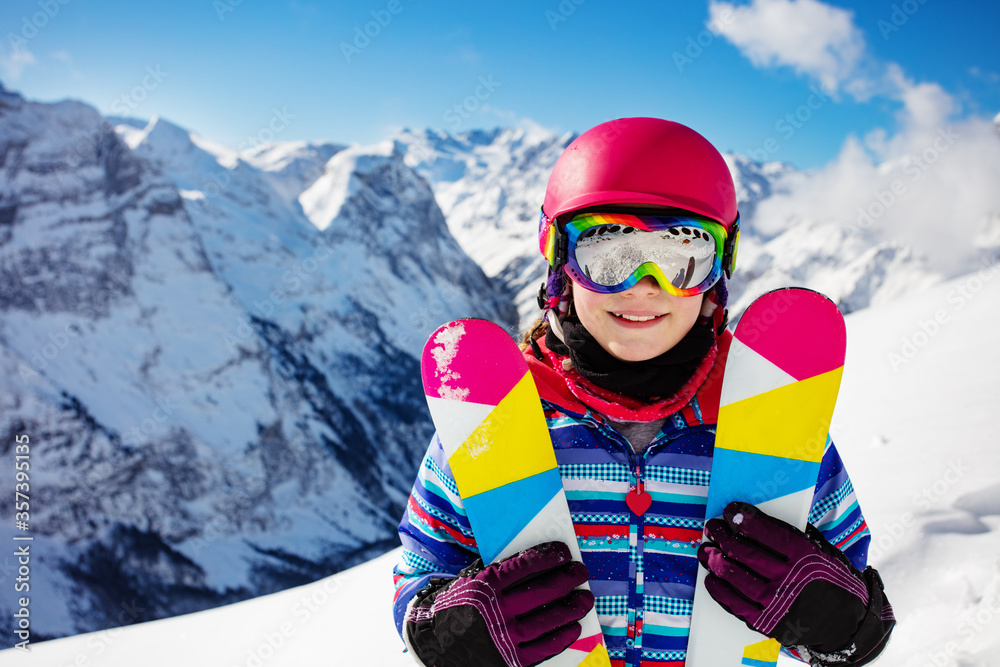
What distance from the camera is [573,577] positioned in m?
1.34

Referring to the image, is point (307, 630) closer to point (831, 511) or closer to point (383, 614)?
point (383, 614)

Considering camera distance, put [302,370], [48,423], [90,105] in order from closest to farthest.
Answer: [48,423], [90,105], [302,370]

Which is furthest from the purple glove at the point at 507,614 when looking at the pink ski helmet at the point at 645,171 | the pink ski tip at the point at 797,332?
the pink ski helmet at the point at 645,171

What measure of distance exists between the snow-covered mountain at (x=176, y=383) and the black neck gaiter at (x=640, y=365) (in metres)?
28.8

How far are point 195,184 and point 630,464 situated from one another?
55.3 meters

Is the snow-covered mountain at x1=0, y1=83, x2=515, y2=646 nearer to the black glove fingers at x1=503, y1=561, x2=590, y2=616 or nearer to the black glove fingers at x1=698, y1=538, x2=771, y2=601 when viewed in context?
the black glove fingers at x1=503, y1=561, x2=590, y2=616

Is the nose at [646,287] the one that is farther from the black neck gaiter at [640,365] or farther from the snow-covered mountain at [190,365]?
the snow-covered mountain at [190,365]

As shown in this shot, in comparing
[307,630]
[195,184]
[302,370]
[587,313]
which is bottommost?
[307,630]

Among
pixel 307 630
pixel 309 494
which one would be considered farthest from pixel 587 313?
pixel 309 494

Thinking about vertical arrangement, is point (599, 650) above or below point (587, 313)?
below

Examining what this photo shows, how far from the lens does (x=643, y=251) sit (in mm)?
1475

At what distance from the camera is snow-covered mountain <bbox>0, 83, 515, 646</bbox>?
1007 inches

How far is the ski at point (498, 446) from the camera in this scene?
1.44 m

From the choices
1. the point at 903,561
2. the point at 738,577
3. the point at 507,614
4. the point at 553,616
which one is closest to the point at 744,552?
the point at 738,577
